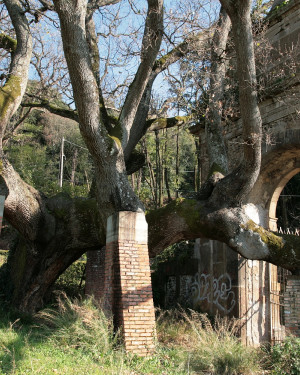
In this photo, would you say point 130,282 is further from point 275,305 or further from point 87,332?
point 275,305

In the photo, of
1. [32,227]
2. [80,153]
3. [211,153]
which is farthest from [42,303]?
[80,153]

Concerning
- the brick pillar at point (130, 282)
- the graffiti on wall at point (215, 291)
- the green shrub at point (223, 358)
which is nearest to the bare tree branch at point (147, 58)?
the brick pillar at point (130, 282)

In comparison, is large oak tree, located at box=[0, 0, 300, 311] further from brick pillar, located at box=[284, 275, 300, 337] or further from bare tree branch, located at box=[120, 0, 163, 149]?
brick pillar, located at box=[284, 275, 300, 337]

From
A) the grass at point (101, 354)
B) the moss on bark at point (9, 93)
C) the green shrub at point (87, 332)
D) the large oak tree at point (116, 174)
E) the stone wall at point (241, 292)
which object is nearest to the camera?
Answer: the grass at point (101, 354)

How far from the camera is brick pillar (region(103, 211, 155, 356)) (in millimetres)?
7496

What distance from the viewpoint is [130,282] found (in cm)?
781

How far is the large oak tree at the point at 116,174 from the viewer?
8047 millimetres

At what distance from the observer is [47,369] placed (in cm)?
605

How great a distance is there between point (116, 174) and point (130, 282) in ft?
7.07

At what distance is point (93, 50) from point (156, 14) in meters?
2.89

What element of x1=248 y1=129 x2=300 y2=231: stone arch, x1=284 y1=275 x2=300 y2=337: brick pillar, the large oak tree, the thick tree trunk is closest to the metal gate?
x1=248 y1=129 x2=300 y2=231: stone arch

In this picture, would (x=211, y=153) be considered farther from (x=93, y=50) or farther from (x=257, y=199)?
(x=93, y=50)

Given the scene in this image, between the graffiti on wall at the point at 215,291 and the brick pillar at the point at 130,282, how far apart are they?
4935 mm

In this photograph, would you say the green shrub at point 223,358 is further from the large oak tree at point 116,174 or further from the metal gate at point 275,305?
the metal gate at point 275,305
